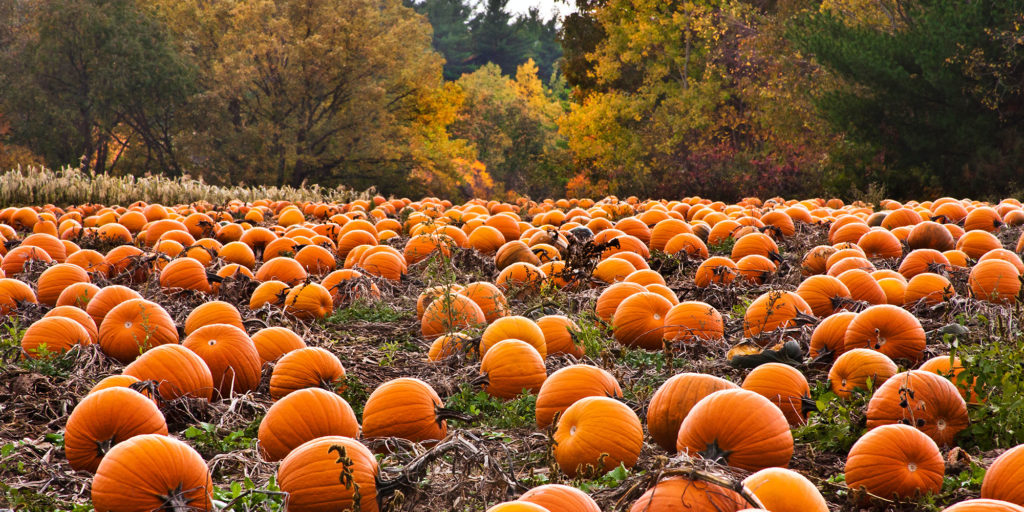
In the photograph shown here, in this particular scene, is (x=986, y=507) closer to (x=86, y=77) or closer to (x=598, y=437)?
(x=598, y=437)

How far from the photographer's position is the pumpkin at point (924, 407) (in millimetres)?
3166

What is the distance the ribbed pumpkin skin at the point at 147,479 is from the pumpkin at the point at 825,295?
4.09 m

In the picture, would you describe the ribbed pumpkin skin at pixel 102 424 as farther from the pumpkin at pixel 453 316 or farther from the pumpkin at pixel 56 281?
the pumpkin at pixel 56 281

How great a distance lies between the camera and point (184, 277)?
669 cm

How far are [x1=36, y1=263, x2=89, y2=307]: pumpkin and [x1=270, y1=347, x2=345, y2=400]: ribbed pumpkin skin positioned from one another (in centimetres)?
326

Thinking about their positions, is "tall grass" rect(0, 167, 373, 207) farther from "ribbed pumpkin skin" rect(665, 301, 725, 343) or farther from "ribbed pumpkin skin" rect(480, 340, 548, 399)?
"ribbed pumpkin skin" rect(480, 340, 548, 399)

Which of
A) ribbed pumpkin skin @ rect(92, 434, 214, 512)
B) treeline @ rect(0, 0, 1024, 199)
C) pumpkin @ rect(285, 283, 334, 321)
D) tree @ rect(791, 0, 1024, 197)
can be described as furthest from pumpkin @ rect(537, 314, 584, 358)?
treeline @ rect(0, 0, 1024, 199)

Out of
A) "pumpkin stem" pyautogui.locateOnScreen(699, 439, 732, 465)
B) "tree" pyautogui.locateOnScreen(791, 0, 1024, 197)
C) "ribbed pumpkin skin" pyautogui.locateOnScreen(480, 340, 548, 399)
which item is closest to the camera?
"pumpkin stem" pyautogui.locateOnScreen(699, 439, 732, 465)

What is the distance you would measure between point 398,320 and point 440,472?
3148 mm

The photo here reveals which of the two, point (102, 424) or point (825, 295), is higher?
point (825, 295)

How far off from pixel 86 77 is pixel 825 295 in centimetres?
3993

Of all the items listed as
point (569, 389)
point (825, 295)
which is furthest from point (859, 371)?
point (825, 295)

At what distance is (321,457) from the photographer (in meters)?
2.86

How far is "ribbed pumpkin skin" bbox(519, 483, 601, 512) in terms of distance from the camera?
2318 mm
